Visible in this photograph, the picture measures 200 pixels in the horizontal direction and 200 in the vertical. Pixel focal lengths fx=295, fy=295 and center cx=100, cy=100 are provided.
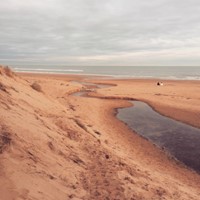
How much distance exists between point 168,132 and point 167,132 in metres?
0.06

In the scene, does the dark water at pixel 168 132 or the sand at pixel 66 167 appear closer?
the sand at pixel 66 167

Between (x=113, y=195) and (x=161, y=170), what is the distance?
546 centimetres

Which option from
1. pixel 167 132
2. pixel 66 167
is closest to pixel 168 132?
pixel 167 132

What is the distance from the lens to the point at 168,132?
18.6 meters

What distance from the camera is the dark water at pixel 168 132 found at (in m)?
14.8

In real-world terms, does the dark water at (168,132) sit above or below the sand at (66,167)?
below

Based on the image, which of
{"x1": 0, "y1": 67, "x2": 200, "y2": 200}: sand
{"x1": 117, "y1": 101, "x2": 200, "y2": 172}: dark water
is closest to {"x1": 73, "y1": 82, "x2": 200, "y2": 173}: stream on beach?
{"x1": 117, "y1": 101, "x2": 200, "y2": 172}: dark water

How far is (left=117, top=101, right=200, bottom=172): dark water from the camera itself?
48.4 ft

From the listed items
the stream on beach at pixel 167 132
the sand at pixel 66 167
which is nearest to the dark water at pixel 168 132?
the stream on beach at pixel 167 132

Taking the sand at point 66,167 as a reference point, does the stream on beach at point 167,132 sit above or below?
below

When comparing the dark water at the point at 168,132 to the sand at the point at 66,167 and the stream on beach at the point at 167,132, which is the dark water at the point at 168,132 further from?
the sand at the point at 66,167

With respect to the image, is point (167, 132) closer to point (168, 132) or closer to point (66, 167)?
point (168, 132)

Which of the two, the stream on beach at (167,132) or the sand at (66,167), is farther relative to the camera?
the stream on beach at (167,132)

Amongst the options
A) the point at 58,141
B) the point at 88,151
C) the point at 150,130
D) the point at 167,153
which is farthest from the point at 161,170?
Result: the point at 150,130
